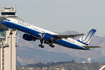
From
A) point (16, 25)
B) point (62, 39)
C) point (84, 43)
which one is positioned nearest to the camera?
point (16, 25)

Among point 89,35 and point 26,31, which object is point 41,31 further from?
point 89,35

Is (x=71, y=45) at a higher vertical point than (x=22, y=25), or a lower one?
lower

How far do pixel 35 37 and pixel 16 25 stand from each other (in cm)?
857

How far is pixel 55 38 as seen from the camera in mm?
111750

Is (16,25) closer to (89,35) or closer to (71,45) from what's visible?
(71,45)

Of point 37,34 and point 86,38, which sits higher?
point 37,34

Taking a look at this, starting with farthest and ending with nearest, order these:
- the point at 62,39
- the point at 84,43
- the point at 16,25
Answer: the point at 84,43, the point at 62,39, the point at 16,25

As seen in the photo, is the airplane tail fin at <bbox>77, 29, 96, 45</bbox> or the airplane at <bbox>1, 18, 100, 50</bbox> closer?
the airplane at <bbox>1, 18, 100, 50</bbox>

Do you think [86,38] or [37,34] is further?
[86,38]

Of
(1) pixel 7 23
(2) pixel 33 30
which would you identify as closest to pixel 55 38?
(2) pixel 33 30

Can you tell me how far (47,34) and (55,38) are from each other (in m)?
4.80

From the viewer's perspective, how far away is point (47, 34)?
108312mm

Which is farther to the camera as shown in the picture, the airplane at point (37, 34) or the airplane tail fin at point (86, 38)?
the airplane tail fin at point (86, 38)

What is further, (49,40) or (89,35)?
(89,35)
